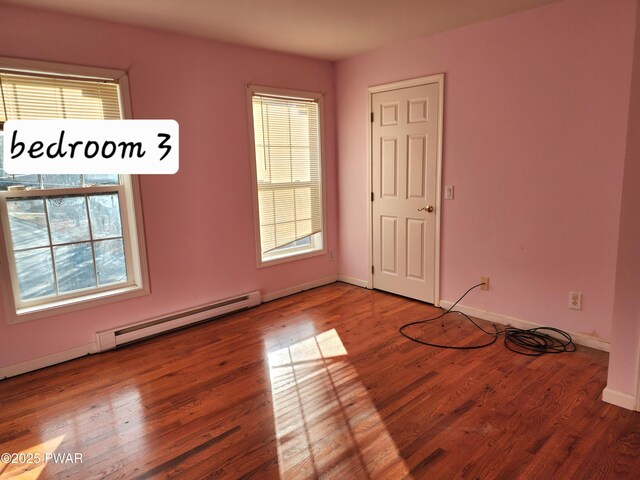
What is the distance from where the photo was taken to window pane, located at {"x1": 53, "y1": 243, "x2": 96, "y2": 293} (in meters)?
3.05

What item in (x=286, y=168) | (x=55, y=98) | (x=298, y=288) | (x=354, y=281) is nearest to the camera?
(x=55, y=98)

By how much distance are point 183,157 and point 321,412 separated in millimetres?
2323

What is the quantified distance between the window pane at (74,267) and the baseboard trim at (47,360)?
449 mm

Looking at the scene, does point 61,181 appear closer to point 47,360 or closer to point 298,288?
point 47,360

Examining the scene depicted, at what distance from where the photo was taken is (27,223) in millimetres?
2891

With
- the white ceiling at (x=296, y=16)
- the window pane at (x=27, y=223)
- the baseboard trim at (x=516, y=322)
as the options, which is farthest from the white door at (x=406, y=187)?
the window pane at (x=27, y=223)

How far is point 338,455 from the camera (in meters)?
1.98

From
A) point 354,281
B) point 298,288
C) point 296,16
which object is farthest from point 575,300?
point 296,16

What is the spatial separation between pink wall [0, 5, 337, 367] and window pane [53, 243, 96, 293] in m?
0.22

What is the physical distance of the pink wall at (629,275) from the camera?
2.07 metres

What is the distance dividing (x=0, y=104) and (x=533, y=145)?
12.1ft

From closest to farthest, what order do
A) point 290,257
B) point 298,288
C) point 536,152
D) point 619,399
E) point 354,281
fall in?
point 619,399, point 536,152, point 290,257, point 298,288, point 354,281

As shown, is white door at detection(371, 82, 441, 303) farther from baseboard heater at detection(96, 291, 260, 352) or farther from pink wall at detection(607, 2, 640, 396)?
pink wall at detection(607, 2, 640, 396)

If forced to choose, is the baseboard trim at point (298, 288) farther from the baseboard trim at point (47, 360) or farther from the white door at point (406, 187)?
the baseboard trim at point (47, 360)
